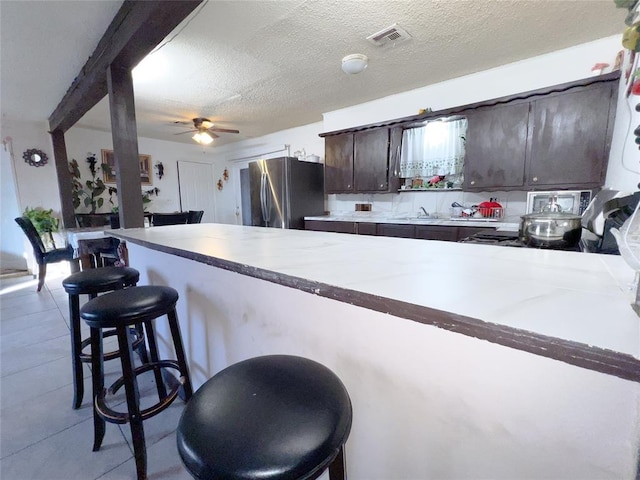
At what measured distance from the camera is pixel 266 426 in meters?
0.51

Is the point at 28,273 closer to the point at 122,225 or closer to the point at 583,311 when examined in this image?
the point at 122,225

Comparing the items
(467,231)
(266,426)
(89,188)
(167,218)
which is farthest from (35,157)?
(467,231)

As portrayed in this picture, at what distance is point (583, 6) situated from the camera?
193cm

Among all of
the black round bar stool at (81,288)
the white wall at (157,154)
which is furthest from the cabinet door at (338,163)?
the white wall at (157,154)

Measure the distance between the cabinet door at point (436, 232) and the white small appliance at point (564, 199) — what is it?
72 centimetres

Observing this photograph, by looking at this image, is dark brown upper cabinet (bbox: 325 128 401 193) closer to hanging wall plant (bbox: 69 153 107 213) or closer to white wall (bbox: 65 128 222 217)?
white wall (bbox: 65 128 222 217)

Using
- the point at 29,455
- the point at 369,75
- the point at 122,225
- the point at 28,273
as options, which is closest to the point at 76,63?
the point at 122,225

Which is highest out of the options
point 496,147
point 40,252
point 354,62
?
point 354,62

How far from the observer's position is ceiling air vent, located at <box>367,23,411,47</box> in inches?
85.0

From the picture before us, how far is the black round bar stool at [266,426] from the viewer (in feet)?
1.52

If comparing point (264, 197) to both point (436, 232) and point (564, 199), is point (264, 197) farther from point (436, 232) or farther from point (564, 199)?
point (564, 199)

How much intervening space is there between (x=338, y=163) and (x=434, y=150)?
132 centimetres

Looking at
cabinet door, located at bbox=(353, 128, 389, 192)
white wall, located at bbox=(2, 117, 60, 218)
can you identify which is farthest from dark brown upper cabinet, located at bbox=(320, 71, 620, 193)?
white wall, located at bbox=(2, 117, 60, 218)

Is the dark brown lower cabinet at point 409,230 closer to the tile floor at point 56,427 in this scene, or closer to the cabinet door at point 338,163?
the cabinet door at point 338,163
